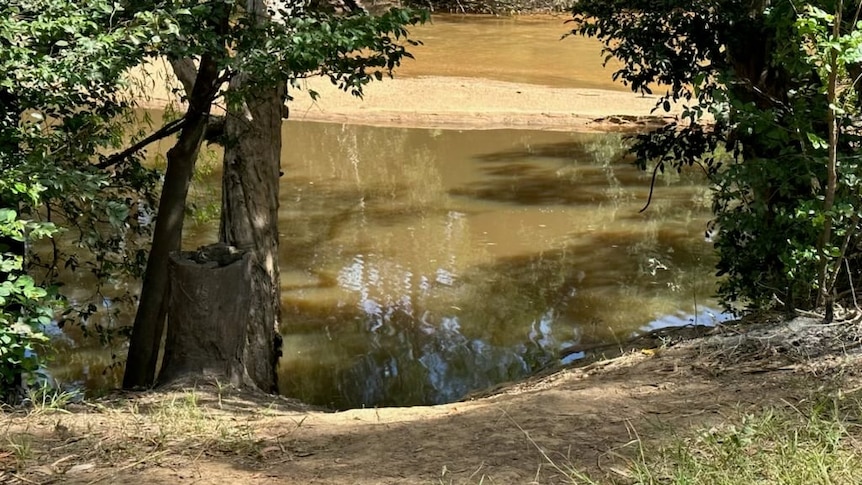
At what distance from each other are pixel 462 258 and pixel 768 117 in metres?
6.22

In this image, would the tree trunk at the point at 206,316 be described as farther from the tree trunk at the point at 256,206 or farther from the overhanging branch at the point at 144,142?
the overhanging branch at the point at 144,142

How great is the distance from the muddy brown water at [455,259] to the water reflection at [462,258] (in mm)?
26

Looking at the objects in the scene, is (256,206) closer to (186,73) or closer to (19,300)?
(186,73)

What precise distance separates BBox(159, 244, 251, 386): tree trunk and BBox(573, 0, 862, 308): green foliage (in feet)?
9.60

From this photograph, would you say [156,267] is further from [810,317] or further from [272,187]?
[810,317]

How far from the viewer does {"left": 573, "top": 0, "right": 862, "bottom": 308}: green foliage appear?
4.59m

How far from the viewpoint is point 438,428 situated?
159 inches

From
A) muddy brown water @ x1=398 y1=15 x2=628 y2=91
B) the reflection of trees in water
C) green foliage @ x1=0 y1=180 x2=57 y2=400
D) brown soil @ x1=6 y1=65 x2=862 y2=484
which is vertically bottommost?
the reflection of trees in water

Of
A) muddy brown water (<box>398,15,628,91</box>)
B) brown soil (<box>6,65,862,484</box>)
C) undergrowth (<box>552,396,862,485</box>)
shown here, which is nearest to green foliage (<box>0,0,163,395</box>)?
brown soil (<box>6,65,862,484</box>)

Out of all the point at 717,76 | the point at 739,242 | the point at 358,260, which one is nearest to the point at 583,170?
the point at 358,260

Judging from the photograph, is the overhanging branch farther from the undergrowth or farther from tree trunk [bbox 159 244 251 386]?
the undergrowth

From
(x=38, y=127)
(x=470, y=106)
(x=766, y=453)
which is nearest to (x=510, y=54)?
(x=470, y=106)

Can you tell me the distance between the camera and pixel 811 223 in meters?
4.82

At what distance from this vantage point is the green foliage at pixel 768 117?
181 inches
